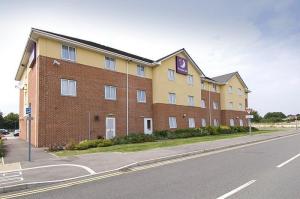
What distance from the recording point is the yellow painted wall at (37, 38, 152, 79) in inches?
865

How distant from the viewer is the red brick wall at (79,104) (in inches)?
849

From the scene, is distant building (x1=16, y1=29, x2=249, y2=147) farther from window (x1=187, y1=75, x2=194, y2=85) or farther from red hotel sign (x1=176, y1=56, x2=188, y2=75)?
window (x1=187, y1=75, x2=194, y2=85)

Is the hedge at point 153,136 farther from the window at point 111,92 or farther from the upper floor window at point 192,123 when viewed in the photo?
the window at point 111,92

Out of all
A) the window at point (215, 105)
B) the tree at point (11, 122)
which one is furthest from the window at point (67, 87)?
the tree at point (11, 122)

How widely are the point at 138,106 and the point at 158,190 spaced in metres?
22.7

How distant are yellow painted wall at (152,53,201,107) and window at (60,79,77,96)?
35.3 ft

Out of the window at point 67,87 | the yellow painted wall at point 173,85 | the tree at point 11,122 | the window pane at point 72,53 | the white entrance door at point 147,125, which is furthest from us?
the tree at point 11,122

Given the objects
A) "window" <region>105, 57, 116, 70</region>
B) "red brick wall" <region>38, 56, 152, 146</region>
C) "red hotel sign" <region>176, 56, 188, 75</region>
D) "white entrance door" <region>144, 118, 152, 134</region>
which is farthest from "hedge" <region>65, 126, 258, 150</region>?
"red hotel sign" <region>176, 56, 188, 75</region>

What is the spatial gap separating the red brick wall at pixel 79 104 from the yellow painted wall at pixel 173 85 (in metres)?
3.32

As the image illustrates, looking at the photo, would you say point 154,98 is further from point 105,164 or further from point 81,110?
point 105,164

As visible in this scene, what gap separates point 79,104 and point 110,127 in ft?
13.5

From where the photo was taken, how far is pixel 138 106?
30141mm

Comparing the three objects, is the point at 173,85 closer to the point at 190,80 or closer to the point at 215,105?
the point at 190,80

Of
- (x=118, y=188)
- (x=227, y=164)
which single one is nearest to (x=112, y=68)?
(x=227, y=164)
